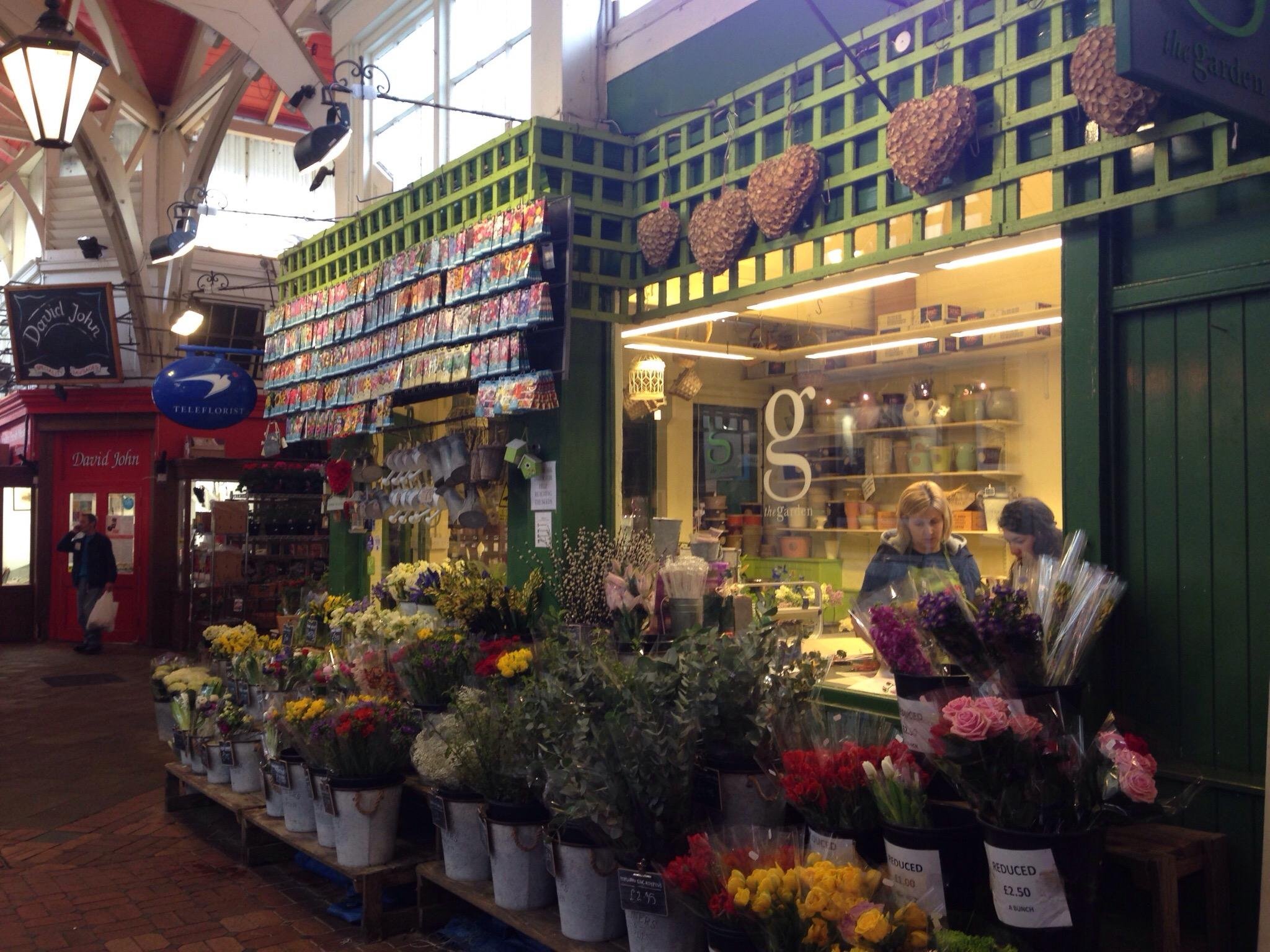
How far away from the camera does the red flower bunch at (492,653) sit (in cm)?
455

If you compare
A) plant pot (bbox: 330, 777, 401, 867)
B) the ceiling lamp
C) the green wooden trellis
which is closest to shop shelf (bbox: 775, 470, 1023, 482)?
the green wooden trellis

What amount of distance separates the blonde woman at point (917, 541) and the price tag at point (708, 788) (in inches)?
58.0

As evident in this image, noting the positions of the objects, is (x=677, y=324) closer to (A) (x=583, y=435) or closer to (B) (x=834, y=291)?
(A) (x=583, y=435)

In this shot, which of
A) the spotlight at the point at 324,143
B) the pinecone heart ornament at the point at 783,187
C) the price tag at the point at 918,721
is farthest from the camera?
the spotlight at the point at 324,143

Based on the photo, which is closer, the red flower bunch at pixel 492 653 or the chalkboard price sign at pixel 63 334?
the red flower bunch at pixel 492 653

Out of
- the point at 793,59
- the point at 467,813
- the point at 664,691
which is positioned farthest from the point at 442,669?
the point at 793,59

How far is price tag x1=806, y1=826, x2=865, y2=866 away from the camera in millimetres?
2918

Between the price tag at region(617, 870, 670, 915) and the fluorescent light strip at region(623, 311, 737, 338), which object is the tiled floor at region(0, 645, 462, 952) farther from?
the fluorescent light strip at region(623, 311, 737, 338)

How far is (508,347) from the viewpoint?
220 inches

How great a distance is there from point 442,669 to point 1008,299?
9.37 ft

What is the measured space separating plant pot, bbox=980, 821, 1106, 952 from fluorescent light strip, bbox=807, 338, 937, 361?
3103 mm

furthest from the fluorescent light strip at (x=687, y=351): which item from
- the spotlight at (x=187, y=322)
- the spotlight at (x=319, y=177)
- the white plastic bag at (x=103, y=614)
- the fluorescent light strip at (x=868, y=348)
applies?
the white plastic bag at (x=103, y=614)

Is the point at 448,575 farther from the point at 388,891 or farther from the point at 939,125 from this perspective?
the point at 939,125

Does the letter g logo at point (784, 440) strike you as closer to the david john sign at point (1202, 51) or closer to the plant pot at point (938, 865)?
the plant pot at point (938, 865)
